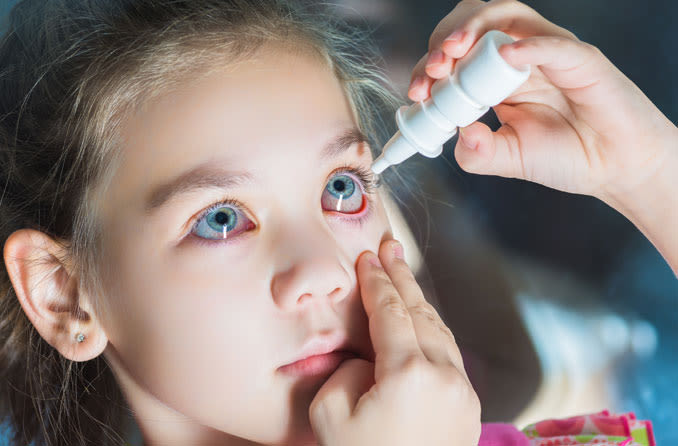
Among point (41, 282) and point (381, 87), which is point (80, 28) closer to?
point (41, 282)

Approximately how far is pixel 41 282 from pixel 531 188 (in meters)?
0.87

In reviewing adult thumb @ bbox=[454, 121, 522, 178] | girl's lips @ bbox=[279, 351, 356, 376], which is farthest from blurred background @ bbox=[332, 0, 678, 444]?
girl's lips @ bbox=[279, 351, 356, 376]

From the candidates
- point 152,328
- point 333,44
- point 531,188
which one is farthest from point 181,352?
point 531,188

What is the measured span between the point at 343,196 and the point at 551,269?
2.09ft

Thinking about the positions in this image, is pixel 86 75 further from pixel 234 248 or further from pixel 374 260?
pixel 374 260

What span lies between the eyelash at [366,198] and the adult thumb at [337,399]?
202 mm

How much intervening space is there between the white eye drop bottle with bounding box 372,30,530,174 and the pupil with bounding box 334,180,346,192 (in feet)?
0.40

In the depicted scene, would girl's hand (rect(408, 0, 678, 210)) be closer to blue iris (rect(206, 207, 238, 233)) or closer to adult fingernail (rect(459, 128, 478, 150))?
adult fingernail (rect(459, 128, 478, 150))

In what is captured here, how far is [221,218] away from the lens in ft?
2.95

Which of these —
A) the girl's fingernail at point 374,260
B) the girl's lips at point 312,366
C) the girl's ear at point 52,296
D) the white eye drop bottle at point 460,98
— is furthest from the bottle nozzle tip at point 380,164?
the girl's ear at point 52,296

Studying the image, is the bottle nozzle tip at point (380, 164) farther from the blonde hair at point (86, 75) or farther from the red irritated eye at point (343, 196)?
the blonde hair at point (86, 75)

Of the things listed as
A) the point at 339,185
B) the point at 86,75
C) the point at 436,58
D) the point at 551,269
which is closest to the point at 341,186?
the point at 339,185

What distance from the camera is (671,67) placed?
132 centimetres

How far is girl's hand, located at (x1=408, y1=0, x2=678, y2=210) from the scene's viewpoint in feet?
2.91
